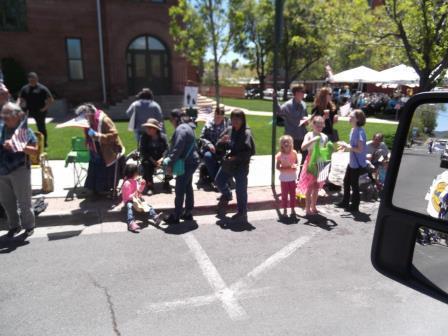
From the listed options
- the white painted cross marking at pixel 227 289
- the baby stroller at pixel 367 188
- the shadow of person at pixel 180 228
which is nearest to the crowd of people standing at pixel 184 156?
the shadow of person at pixel 180 228

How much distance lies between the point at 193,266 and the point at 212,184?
3.29m

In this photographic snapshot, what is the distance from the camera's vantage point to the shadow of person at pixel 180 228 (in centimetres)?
565

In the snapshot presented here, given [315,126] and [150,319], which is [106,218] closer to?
[150,319]

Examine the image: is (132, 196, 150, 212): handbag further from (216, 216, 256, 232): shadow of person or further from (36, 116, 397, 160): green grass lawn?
(36, 116, 397, 160): green grass lawn

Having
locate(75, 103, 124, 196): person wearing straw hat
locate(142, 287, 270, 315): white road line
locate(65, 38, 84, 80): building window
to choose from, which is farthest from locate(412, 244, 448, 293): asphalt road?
locate(65, 38, 84, 80): building window

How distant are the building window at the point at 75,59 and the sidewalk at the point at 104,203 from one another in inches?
590

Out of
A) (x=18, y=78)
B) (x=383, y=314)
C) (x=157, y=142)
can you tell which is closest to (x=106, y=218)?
(x=157, y=142)

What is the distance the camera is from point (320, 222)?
238 inches

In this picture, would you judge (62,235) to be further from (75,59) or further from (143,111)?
(75,59)

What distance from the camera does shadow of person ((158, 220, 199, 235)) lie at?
565cm

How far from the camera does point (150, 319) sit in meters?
3.47

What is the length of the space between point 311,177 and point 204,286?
2.88m

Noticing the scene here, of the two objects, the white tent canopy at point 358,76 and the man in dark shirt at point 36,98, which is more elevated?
the white tent canopy at point 358,76

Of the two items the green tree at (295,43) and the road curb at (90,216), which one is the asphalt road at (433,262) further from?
the green tree at (295,43)
